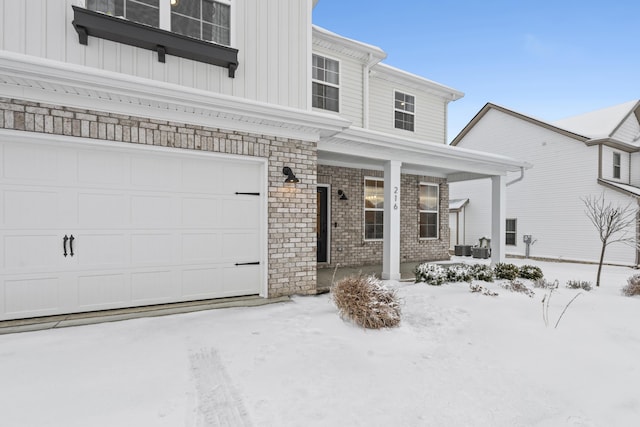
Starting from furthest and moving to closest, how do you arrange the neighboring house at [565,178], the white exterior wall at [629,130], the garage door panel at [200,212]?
the white exterior wall at [629,130] < the neighboring house at [565,178] < the garage door panel at [200,212]

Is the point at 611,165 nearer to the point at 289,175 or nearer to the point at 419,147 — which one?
the point at 419,147

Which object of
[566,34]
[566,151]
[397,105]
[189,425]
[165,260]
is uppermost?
[566,34]

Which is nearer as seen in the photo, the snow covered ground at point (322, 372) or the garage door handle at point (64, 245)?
the snow covered ground at point (322, 372)

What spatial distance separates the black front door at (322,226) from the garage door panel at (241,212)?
11.3 feet

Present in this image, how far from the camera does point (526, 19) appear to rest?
55.1 feet

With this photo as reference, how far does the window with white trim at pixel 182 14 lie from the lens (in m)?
4.28

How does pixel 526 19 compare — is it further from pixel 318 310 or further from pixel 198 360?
pixel 198 360

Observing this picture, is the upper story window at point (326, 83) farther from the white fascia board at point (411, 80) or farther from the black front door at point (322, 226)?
the black front door at point (322, 226)

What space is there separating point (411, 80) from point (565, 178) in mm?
7935

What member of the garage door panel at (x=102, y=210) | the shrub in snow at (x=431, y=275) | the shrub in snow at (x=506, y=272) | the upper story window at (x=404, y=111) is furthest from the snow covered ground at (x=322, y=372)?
the upper story window at (x=404, y=111)

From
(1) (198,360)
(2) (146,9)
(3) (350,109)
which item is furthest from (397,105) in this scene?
(1) (198,360)

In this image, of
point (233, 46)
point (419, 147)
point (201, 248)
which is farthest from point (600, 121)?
point (201, 248)

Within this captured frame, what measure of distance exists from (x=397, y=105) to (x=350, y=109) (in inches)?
79.8

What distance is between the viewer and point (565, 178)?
12.5m
